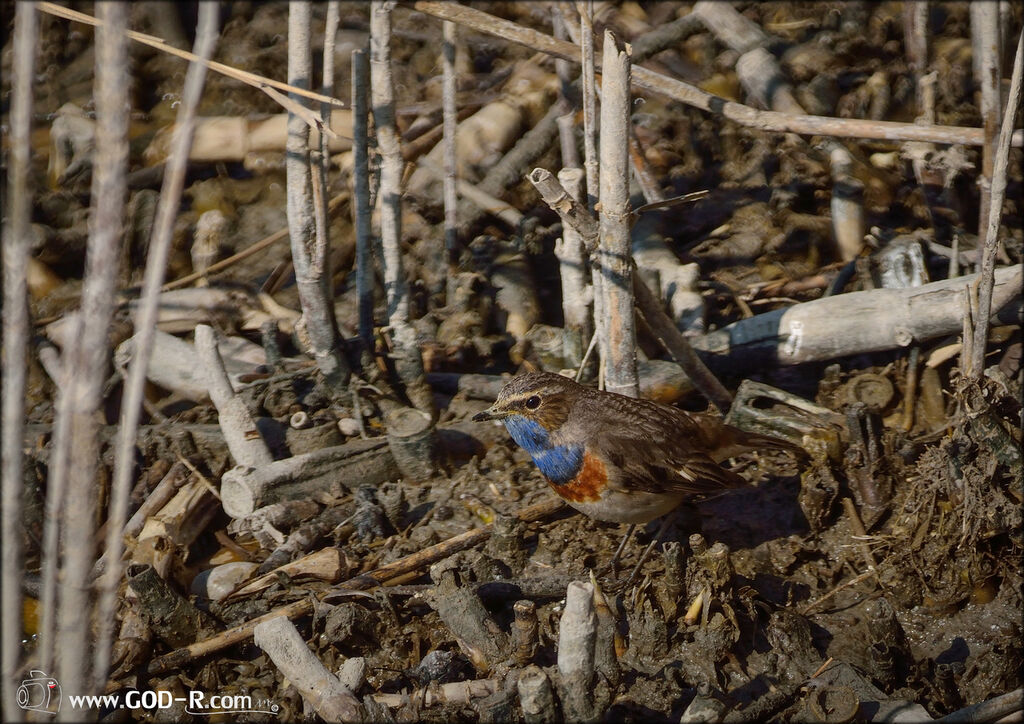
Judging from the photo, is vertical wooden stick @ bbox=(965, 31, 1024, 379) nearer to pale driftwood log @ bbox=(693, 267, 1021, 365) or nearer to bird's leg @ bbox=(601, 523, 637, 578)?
pale driftwood log @ bbox=(693, 267, 1021, 365)

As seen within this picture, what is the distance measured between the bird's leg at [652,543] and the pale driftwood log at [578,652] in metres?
1.31

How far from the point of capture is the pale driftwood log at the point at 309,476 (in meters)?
5.87

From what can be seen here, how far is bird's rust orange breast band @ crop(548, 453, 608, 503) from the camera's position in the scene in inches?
206

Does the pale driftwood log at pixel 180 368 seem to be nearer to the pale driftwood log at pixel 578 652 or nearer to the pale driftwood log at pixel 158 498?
the pale driftwood log at pixel 158 498

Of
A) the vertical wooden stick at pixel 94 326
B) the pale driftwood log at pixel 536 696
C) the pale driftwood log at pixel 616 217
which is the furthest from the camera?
the pale driftwood log at pixel 616 217

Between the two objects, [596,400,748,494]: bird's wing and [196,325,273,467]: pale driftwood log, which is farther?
[196,325,273,467]: pale driftwood log

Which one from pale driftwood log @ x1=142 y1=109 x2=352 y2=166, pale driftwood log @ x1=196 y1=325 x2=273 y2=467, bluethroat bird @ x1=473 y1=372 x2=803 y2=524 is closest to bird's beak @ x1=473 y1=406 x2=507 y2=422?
bluethroat bird @ x1=473 y1=372 x2=803 y2=524

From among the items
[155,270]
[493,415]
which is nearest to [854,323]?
[493,415]

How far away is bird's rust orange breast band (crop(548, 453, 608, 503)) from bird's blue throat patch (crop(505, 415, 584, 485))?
0.03 m

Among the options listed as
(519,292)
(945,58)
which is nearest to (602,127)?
(519,292)

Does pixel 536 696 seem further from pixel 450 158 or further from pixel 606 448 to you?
pixel 450 158

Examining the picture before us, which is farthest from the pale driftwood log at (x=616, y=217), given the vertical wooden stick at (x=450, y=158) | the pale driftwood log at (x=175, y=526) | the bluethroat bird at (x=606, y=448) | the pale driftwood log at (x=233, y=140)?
the pale driftwood log at (x=233, y=140)

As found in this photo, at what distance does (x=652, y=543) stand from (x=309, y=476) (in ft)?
7.35

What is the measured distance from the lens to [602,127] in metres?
5.00
